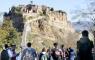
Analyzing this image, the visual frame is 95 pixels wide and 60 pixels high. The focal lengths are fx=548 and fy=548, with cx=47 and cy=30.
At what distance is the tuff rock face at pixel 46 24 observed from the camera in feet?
474

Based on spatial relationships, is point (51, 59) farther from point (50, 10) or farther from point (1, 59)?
point (50, 10)

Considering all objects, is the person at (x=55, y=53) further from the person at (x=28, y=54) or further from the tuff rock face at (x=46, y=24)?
the tuff rock face at (x=46, y=24)

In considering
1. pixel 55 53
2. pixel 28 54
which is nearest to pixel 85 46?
pixel 28 54

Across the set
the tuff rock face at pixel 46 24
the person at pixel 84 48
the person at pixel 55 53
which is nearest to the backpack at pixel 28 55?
the person at pixel 55 53

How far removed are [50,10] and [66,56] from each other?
131520 mm

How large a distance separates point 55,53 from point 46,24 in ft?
423

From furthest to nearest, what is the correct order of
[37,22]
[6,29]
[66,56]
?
[37,22], [6,29], [66,56]

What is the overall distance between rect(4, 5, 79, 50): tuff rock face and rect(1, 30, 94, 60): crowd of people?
110m

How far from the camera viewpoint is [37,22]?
150 metres

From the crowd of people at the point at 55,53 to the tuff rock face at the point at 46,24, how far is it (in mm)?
110462

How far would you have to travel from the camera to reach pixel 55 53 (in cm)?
2580

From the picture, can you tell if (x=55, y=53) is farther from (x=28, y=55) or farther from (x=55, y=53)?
(x=28, y=55)

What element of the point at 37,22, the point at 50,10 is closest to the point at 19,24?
the point at 37,22

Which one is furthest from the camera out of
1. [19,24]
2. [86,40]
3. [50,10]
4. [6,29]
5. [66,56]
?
[50,10]
